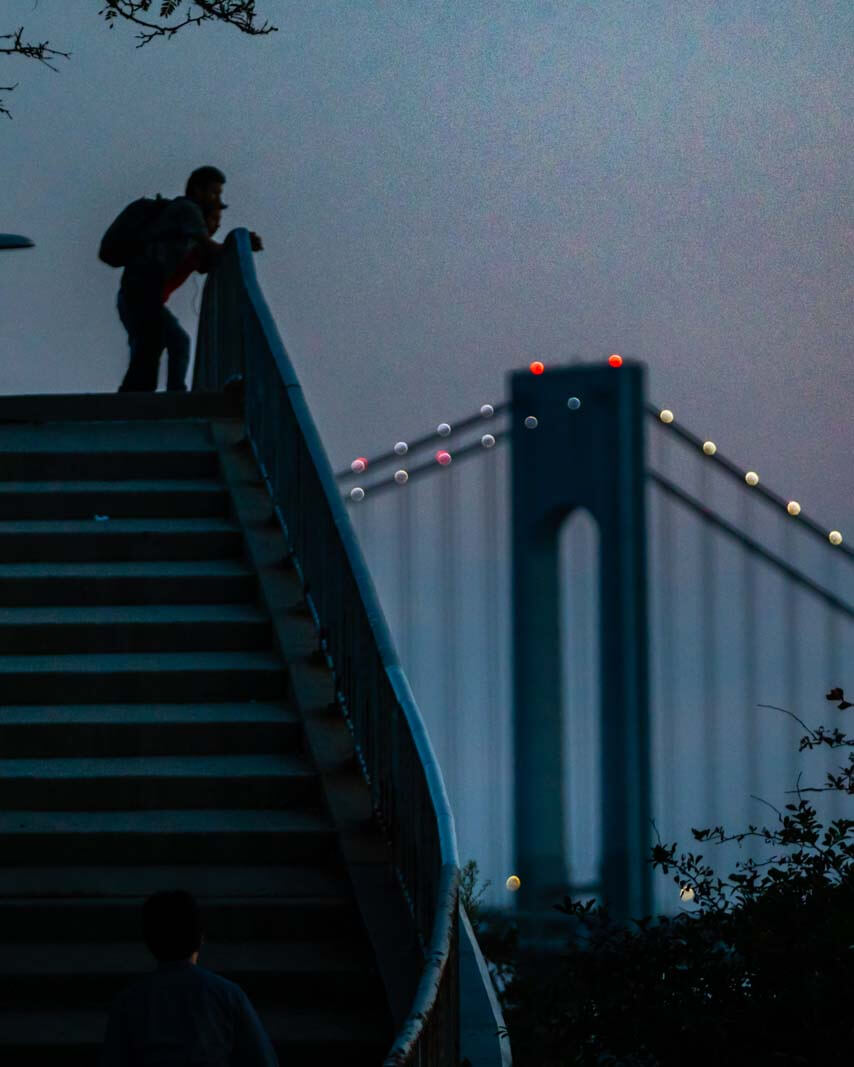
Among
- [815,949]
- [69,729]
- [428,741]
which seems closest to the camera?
[815,949]

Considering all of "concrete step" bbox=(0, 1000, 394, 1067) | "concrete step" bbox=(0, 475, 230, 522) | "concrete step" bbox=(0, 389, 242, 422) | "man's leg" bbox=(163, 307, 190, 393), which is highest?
"man's leg" bbox=(163, 307, 190, 393)

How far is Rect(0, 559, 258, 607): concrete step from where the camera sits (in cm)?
570

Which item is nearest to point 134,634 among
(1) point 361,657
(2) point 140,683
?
(2) point 140,683

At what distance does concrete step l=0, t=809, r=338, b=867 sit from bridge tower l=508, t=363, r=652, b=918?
11016mm

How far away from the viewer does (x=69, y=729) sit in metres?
4.94

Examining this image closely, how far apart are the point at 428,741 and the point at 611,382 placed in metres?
14.8

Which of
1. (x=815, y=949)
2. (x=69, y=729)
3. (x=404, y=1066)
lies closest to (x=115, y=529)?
(x=69, y=729)

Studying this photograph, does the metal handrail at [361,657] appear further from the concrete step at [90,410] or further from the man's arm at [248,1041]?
the concrete step at [90,410]

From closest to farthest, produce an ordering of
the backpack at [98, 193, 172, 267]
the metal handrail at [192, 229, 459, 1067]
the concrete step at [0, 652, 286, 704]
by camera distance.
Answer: the metal handrail at [192, 229, 459, 1067] → the concrete step at [0, 652, 286, 704] → the backpack at [98, 193, 172, 267]

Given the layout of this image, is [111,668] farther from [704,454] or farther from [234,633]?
[704,454]

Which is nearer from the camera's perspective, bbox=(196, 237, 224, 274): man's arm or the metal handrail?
the metal handrail

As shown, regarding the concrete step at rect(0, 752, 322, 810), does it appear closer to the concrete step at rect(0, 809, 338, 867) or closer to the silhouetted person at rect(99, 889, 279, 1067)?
the concrete step at rect(0, 809, 338, 867)

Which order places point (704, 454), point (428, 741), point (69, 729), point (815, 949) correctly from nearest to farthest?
point (815, 949) < point (428, 741) < point (69, 729) < point (704, 454)

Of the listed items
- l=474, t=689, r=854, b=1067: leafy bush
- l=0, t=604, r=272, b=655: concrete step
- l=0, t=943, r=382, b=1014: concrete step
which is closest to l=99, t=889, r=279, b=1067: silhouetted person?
l=474, t=689, r=854, b=1067: leafy bush
